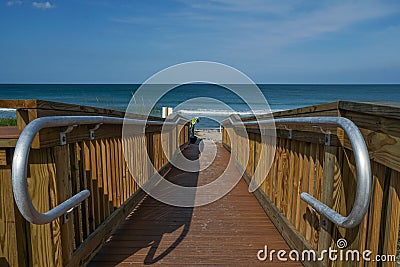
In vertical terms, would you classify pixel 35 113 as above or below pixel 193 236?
above

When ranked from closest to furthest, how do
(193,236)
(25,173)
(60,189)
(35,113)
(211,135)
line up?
(25,173)
(35,113)
(60,189)
(193,236)
(211,135)

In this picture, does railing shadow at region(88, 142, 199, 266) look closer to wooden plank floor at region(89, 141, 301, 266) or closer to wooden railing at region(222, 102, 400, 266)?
wooden plank floor at region(89, 141, 301, 266)

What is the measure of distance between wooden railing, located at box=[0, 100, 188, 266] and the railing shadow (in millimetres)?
109

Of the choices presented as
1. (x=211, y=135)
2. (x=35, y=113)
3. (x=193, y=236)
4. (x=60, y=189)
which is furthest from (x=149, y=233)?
(x=211, y=135)

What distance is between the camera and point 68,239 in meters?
1.68

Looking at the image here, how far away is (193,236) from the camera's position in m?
2.53

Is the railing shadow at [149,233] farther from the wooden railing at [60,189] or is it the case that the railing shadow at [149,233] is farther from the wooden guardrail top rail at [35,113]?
the wooden guardrail top rail at [35,113]

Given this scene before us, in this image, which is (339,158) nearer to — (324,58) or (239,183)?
(239,183)

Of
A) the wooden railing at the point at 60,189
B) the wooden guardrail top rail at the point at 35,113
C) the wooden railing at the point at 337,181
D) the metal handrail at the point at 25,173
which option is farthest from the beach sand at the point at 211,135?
the metal handrail at the point at 25,173

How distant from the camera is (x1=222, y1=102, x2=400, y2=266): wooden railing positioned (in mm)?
1209

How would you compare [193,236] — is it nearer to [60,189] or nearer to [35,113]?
[60,189]

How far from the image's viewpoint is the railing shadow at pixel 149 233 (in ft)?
7.20

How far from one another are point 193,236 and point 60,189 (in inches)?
51.5

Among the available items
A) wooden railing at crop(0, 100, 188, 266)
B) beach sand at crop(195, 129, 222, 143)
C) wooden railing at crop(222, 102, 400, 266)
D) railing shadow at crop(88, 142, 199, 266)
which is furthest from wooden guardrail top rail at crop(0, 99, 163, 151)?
beach sand at crop(195, 129, 222, 143)
